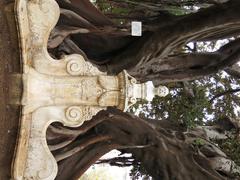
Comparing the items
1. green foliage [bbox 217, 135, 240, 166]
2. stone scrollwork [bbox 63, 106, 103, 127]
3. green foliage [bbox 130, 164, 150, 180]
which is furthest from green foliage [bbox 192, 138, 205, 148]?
stone scrollwork [bbox 63, 106, 103, 127]

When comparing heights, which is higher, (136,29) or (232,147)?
(136,29)

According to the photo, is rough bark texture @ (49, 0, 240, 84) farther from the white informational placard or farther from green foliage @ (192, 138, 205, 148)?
green foliage @ (192, 138, 205, 148)

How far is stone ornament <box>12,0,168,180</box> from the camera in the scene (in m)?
3.87

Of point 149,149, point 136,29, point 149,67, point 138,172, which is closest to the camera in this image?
point 136,29

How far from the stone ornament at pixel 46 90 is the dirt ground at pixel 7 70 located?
7 centimetres

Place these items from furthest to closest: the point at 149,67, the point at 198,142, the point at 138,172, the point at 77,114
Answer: the point at 138,172
the point at 198,142
the point at 149,67
the point at 77,114

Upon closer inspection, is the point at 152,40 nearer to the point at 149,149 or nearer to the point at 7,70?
the point at 149,149

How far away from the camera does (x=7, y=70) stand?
3861 mm

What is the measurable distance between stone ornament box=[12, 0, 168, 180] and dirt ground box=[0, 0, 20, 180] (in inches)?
2.8

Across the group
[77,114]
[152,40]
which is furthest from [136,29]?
[77,114]

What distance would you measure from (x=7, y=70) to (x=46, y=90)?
360mm

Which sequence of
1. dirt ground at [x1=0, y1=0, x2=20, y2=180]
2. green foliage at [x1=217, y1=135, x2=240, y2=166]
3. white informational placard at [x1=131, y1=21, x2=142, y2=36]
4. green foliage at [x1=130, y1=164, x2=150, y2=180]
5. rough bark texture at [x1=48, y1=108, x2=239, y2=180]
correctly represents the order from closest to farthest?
dirt ground at [x1=0, y1=0, x2=20, y2=180], white informational placard at [x1=131, y1=21, x2=142, y2=36], rough bark texture at [x1=48, y1=108, x2=239, y2=180], green foliage at [x1=217, y1=135, x2=240, y2=166], green foliage at [x1=130, y1=164, x2=150, y2=180]

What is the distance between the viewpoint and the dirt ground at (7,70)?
3852mm

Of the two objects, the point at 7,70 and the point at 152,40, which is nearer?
the point at 7,70
